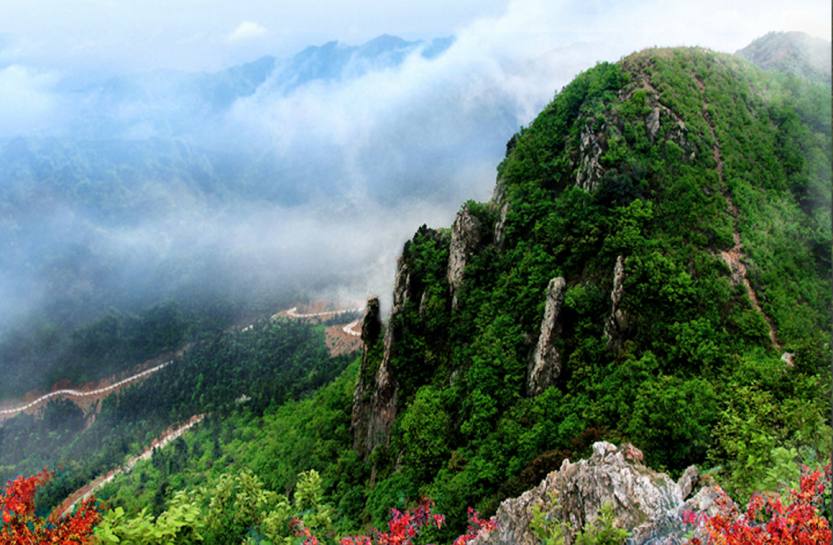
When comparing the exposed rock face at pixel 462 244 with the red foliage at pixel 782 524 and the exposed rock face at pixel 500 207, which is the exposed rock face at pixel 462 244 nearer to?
the exposed rock face at pixel 500 207

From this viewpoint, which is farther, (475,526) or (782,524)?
(475,526)

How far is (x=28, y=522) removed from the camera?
15344 mm

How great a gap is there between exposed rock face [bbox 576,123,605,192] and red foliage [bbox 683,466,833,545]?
28647 millimetres

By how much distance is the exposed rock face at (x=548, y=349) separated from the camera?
3725cm

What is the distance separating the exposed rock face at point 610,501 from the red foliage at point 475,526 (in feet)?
1.08

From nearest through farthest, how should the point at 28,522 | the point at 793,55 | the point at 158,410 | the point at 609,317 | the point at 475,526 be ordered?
the point at 28,522 → the point at 475,526 → the point at 609,317 → the point at 793,55 → the point at 158,410

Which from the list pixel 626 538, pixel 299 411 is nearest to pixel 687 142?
pixel 626 538

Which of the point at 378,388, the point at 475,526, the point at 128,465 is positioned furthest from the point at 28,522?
the point at 128,465

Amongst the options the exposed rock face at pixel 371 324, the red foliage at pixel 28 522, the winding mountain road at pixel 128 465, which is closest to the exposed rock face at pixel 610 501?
the red foliage at pixel 28 522

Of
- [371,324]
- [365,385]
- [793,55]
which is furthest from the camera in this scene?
[371,324]

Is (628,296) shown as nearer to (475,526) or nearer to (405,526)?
(475,526)

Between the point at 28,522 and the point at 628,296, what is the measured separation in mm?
30410

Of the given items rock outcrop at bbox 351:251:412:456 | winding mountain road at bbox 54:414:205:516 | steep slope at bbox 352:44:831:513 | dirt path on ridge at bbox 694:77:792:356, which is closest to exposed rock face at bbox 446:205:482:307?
steep slope at bbox 352:44:831:513

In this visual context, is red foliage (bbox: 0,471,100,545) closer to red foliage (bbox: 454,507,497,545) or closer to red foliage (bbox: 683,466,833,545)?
red foliage (bbox: 683,466,833,545)
